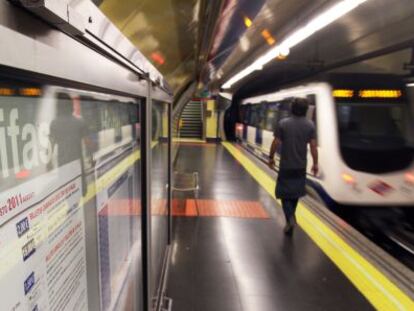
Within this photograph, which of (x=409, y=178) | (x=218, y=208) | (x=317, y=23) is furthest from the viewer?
(x=218, y=208)

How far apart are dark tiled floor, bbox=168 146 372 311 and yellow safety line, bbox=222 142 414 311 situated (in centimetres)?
9

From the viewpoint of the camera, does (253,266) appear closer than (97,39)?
No

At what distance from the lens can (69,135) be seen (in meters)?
0.82

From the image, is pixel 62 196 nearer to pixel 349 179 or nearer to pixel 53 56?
pixel 53 56

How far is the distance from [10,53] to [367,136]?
16.5ft

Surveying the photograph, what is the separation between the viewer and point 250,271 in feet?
10.1

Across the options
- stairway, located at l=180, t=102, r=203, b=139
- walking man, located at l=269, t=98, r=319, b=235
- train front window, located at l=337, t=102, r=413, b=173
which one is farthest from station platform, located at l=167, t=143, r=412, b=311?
stairway, located at l=180, t=102, r=203, b=139

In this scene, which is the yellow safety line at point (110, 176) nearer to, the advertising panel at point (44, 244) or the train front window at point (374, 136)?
the advertising panel at point (44, 244)

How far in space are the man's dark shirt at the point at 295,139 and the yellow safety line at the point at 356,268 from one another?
817mm

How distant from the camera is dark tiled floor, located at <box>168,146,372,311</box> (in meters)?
2.61

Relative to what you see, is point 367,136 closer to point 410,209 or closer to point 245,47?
point 410,209

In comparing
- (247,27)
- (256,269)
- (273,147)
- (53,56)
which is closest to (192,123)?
(273,147)

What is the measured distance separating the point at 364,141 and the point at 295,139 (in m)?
1.51

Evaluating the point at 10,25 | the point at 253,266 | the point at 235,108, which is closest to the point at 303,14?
the point at 253,266
